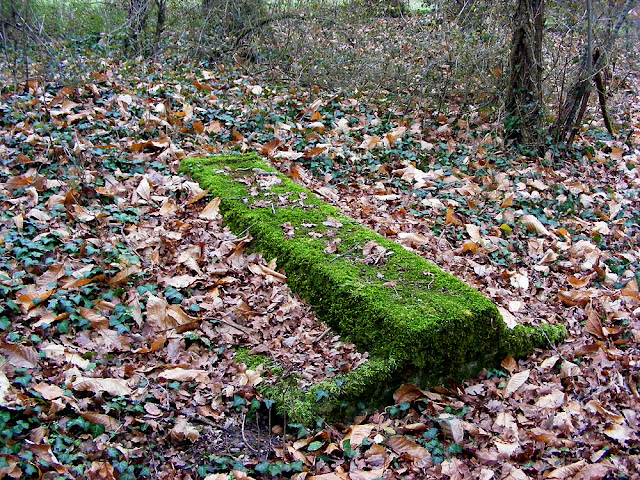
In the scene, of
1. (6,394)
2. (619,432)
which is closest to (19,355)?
(6,394)

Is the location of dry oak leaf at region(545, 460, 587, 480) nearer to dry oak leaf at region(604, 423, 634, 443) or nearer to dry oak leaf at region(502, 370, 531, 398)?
dry oak leaf at region(604, 423, 634, 443)

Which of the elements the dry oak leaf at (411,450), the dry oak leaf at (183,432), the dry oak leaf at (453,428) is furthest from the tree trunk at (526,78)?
the dry oak leaf at (183,432)

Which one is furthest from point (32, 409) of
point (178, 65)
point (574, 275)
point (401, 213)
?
point (178, 65)

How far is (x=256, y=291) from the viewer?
4.24 meters

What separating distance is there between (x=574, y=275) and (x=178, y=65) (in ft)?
20.4

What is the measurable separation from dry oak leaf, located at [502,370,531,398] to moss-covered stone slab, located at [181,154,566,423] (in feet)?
0.58

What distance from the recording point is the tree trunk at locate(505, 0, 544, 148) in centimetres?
709

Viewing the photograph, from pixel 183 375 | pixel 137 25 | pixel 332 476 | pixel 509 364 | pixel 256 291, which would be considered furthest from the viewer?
pixel 137 25

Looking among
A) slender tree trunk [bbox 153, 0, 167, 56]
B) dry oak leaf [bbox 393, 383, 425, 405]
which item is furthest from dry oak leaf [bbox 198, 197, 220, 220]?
slender tree trunk [bbox 153, 0, 167, 56]

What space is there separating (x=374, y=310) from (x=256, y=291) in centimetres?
99

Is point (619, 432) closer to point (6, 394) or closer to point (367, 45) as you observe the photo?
point (6, 394)

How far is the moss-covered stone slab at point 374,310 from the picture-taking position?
344 cm

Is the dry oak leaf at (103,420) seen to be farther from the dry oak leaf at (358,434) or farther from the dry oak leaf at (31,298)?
the dry oak leaf at (358,434)

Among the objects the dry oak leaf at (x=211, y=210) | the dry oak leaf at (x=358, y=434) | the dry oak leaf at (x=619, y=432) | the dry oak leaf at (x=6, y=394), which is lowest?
the dry oak leaf at (x=358, y=434)
